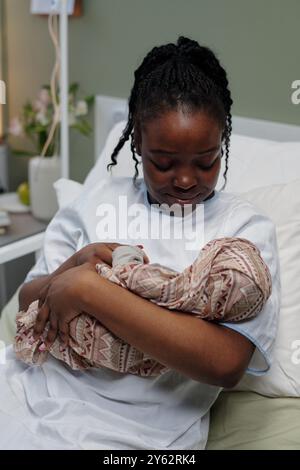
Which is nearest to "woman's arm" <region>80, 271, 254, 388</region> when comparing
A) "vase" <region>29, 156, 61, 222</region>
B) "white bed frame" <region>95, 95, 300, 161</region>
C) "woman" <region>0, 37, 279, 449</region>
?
"woman" <region>0, 37, 279, 449</region>

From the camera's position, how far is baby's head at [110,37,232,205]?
81 cm

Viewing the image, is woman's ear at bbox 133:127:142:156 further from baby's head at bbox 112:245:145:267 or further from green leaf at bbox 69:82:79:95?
green leaf at bbox 69:82:79:95

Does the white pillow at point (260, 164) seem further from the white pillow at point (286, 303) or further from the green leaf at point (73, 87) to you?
the green leaf at point (73, 87)

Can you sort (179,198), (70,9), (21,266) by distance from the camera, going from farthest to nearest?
(21,266) < (70,9) < (179,198)

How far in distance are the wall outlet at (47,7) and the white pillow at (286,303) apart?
3.33ft

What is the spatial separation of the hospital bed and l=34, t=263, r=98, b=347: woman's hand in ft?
1.11

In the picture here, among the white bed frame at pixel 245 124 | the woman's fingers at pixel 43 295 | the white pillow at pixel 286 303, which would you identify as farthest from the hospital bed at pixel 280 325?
the woman's fingers at pixel 43 295

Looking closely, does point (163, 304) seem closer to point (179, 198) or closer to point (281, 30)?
point (179, 198)
